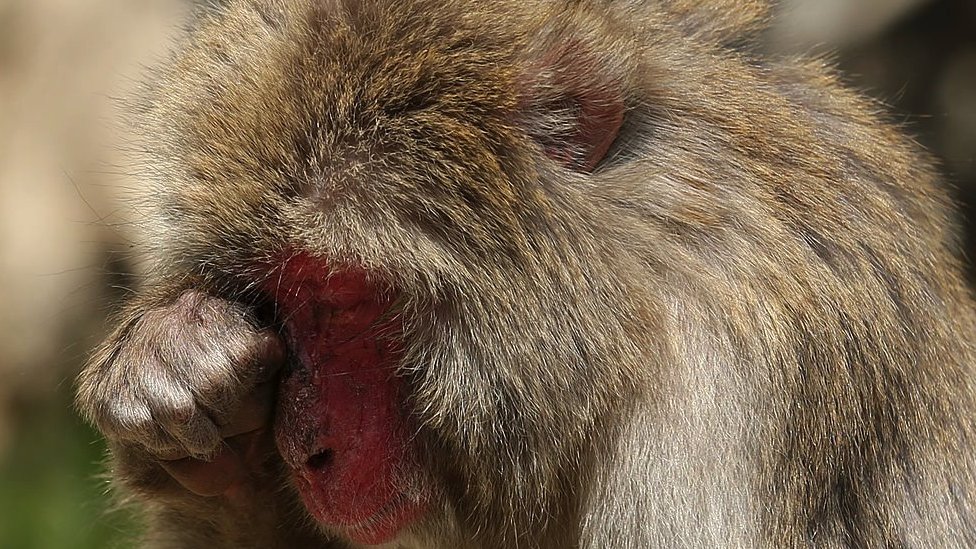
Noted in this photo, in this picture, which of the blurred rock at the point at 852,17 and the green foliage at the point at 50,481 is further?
the blurred rock at the point at 852,17

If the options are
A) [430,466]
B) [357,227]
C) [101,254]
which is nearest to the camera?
[357,227]

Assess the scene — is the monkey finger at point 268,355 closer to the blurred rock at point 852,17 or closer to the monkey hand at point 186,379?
the monkey hand at point 186,379

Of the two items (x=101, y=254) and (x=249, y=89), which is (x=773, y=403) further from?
(x=101, y=254)

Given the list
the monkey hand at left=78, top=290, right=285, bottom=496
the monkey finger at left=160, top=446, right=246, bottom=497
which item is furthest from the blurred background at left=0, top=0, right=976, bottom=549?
the monkey hand at left=78, top=290, right=285, bottom=496

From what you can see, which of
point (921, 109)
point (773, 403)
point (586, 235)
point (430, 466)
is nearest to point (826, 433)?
point (773, 403)

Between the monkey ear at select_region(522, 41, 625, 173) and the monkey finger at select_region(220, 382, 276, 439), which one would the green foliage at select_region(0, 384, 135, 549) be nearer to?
the monkey finger at select_region(220, 382, 276, 439)

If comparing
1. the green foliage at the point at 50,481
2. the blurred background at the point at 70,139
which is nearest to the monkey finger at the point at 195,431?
the green foliage at the point at 50,481

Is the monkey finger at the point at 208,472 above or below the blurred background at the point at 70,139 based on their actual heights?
above
